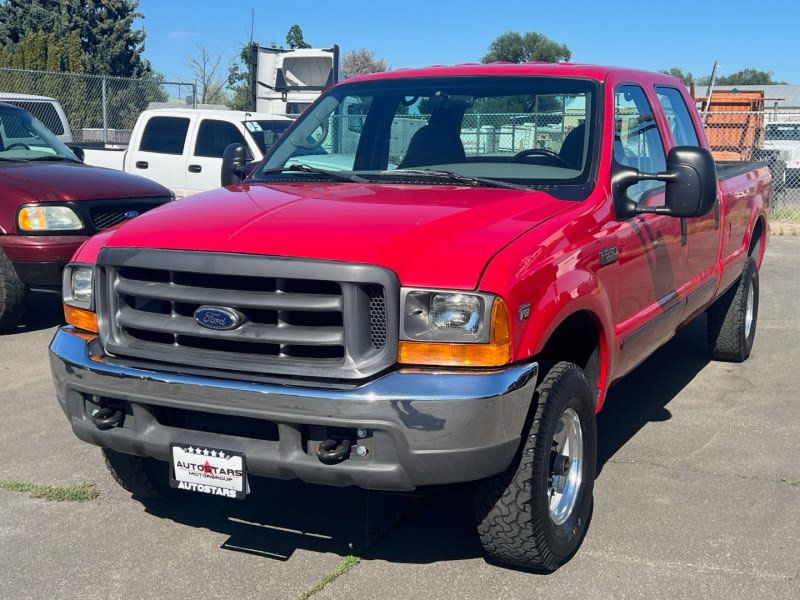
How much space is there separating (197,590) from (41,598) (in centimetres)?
56

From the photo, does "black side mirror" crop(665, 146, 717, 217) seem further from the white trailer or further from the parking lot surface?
the white trailer

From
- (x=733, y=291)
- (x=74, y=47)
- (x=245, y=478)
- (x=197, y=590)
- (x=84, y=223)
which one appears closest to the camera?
(x=245, y=478)

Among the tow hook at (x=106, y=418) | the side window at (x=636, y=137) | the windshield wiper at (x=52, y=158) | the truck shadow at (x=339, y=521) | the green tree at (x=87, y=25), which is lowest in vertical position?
the truck shadow at (x=339, y=521)

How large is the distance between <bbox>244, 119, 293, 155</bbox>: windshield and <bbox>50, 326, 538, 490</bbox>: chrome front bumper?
365 inches

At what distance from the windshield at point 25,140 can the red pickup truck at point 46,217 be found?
1.53 feet

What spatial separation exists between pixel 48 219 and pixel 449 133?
12.9ft

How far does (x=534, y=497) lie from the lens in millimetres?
3475

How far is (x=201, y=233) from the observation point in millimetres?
3557

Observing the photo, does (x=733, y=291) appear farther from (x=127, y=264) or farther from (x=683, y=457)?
(x=127, y=264)

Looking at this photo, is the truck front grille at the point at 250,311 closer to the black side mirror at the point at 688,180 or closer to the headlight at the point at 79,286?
the headlight at the point at 79,286

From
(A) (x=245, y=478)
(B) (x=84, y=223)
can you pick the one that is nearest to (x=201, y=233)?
(A) (x=245, y=478)

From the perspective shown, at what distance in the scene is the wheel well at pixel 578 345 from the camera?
3.88 meters

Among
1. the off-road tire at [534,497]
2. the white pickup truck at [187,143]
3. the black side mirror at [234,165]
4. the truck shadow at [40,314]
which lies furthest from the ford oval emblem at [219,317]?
the white pickup truck at [187,143]

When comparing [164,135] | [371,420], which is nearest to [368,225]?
[371,420]
